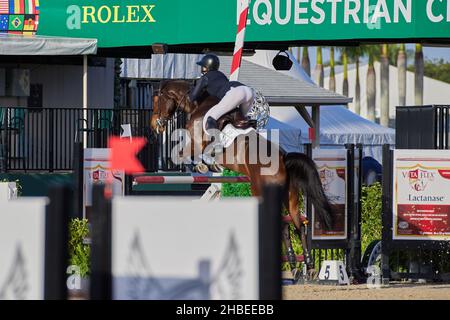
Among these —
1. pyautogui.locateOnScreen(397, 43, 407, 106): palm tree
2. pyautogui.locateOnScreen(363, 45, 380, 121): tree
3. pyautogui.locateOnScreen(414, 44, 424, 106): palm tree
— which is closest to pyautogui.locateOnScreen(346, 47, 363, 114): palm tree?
pyautogui.locateOnScreen(363, 45, 380, 121): tree

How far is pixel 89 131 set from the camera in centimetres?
2131

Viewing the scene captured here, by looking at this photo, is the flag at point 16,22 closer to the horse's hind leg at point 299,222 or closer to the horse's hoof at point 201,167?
the horse's hoof at point 201,167

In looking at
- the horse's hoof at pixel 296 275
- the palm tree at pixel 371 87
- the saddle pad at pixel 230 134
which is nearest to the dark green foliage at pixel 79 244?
the saddle pad at pixel 230 134

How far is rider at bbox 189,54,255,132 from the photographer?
1465 cm

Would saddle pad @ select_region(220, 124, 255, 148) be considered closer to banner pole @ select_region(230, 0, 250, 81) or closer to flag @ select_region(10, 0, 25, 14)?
banner pole @ select_region(230, 0, 250, 81)

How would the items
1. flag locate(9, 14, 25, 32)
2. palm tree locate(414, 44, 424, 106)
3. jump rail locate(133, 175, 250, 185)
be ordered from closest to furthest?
jump rail locate(133, 175, 250, 185) < flag locate(9, 14, 25, 32) < palm tree locate(414, 44, 424, 106)

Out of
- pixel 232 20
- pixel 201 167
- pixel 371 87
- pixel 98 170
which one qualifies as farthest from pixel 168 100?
pixel 371 87

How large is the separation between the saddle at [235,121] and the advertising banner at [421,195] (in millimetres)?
1833

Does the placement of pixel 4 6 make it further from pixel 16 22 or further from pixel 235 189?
pixel 235 189

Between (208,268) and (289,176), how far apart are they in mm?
8921

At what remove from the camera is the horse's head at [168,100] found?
15.8 m

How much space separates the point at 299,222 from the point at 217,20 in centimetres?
884

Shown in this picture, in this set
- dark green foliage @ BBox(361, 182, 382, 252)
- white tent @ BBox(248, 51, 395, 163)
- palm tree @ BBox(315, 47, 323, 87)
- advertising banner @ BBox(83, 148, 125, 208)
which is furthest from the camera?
palm tree @ BBox(315, 47, 323, 87)

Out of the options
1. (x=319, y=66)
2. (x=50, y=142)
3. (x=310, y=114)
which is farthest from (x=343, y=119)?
(x=319, y=66)
